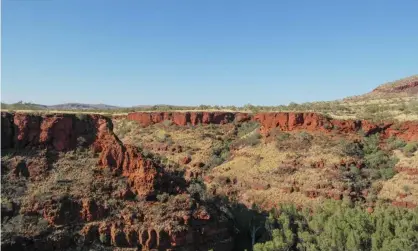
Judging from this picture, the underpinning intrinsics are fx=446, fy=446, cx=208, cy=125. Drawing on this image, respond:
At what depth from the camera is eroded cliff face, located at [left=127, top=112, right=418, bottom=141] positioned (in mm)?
40406

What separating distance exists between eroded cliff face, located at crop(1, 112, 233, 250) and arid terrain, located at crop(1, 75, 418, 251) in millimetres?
47

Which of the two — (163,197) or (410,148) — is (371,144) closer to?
(410,148)

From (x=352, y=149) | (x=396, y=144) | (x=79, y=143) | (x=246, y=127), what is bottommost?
(x=352, y=149)

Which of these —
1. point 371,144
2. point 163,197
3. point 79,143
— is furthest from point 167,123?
point 163,197

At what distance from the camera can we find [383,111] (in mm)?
49875

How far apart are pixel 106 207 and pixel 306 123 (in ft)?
89.9

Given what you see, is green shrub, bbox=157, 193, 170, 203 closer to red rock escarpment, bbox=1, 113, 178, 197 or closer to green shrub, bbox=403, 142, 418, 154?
red rock escarpment, bbox=1, 113, 178, 197

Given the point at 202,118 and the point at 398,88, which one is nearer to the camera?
the point at 202,118

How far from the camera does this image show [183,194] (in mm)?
22172

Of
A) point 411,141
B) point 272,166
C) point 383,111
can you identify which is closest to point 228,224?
point 272,166

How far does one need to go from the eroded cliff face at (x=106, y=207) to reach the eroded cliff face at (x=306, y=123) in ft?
72.3

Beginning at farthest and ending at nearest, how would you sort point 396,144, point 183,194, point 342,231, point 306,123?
point 306,123 < point 396,144 < point 342,231 < point 183,194

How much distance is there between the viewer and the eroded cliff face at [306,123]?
40406 millimetres

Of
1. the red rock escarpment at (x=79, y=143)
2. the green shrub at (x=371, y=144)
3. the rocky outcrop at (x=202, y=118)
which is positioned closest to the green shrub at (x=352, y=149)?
the green shrub at (x=371, y=144)
